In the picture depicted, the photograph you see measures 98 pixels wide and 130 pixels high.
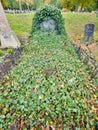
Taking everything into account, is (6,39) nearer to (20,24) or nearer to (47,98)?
(20,24)

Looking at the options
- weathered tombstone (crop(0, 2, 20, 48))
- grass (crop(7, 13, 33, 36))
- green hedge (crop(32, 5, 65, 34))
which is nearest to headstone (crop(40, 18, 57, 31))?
green hedge (crop(32, 5, 65, 34))

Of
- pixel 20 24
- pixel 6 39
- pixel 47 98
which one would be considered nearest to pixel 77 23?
pixel 20 24

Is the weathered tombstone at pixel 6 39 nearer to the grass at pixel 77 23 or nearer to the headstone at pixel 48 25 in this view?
the headstone at pixel 48 25

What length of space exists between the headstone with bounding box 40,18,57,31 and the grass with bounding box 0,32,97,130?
592cm

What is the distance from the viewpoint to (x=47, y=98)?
5281mm

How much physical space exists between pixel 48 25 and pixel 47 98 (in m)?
8.84

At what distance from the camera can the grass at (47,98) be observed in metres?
4.82

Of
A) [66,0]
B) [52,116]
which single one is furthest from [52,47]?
[66,0]

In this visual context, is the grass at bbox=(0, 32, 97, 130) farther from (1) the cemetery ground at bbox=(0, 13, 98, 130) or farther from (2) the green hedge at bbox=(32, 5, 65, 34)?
(2) the green hedge at bbox=(32, 5, 65, 34)

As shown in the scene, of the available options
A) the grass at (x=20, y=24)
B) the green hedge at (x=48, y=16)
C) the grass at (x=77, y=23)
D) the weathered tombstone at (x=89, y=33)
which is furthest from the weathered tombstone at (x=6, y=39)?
the grass at (x=77, y=23)

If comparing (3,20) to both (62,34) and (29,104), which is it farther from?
(29,104)

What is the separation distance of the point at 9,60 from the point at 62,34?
Answer: 5098 mm

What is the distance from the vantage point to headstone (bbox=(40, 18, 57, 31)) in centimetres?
1345

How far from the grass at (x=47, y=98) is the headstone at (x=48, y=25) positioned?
5.92 metres
